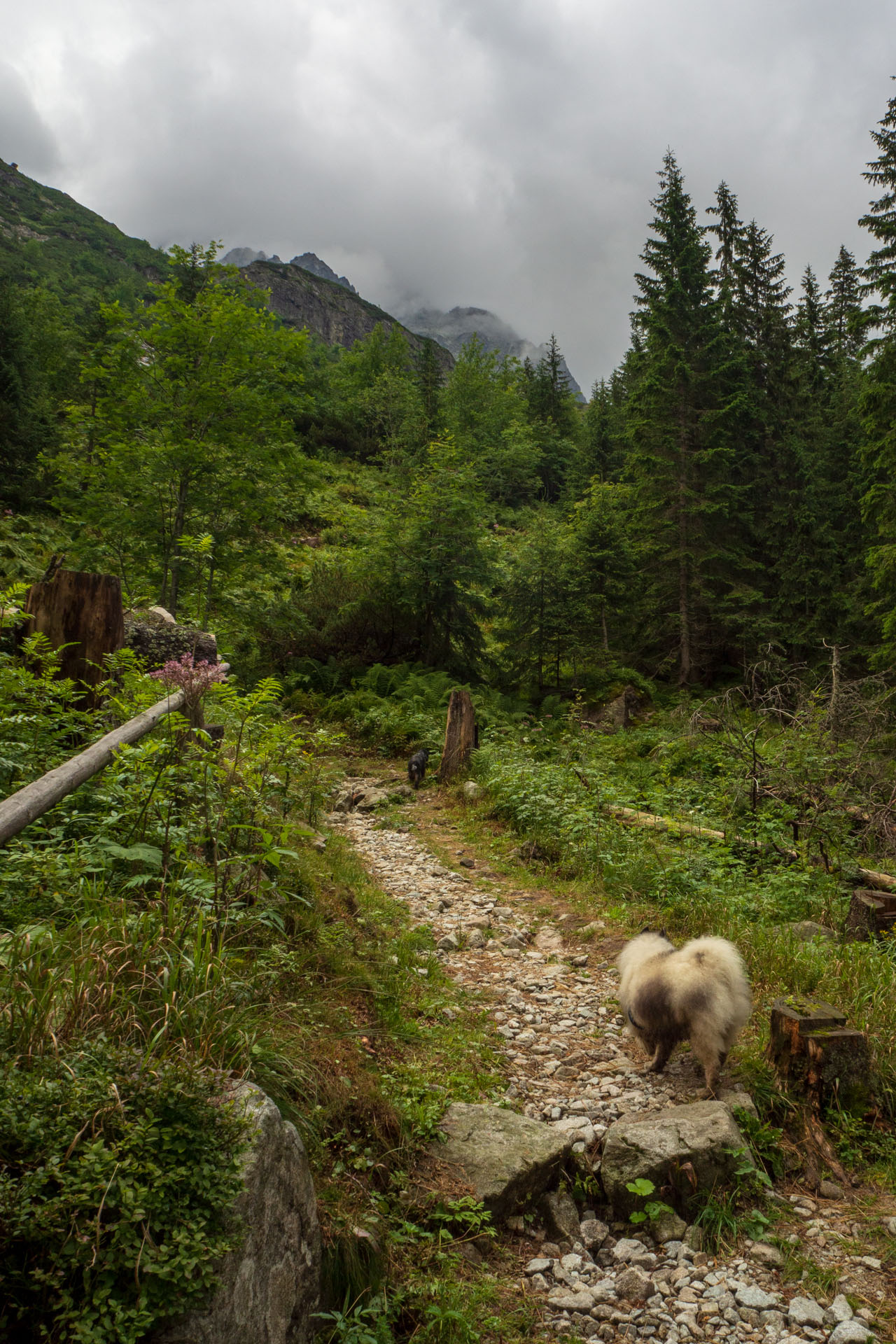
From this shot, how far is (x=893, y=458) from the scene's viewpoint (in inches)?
521

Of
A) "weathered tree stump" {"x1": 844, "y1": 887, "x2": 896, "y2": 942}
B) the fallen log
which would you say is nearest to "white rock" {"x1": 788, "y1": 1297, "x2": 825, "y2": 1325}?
"weathered tree stump" {"x1": 844, "y1": 887, "x2": 896, "y2": 942}

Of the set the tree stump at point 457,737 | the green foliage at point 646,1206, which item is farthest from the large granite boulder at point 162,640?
the green foliage at point 646,1206

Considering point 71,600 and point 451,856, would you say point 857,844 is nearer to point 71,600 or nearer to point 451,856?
point 451,856

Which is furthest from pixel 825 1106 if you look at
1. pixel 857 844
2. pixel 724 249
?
pixel 724 249

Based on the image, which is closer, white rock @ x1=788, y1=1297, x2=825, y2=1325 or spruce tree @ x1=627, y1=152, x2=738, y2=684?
white rock @ x1=788, y1=1297, x2=825, y2=1325

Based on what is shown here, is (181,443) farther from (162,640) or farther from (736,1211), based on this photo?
(736,1211)

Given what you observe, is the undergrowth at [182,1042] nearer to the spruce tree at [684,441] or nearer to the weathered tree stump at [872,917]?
the weathered tree stump at [872,917]

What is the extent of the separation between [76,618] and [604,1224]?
221 inches

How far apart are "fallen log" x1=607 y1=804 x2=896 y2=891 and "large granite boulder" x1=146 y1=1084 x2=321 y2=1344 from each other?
259 inches

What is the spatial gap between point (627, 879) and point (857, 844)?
302 cm

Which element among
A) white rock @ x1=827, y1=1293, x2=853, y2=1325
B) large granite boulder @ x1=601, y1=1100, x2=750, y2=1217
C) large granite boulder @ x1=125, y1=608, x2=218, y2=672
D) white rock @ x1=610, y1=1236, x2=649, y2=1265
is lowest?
white rock @ x1=610, y1=1236, x2=649, y2=1265

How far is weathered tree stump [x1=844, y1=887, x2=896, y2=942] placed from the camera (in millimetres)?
5699

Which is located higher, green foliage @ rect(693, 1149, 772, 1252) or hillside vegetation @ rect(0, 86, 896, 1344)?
hillside vegetation @ rect(0, 86, 896, 1344)

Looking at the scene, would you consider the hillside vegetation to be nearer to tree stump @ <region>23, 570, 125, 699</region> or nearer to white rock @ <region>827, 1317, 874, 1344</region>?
tree stump @ <region>23, 570, 125, 699</region>
